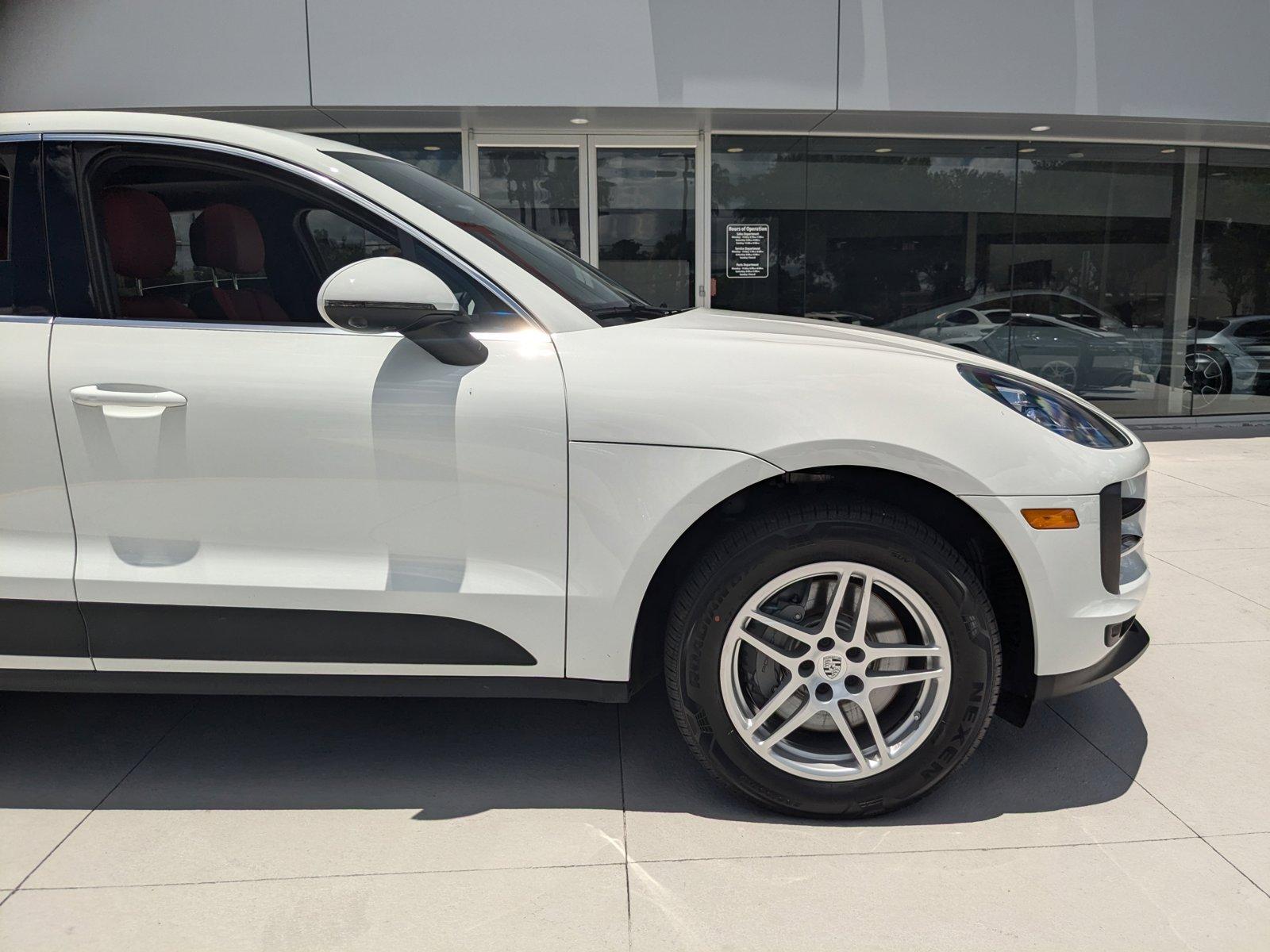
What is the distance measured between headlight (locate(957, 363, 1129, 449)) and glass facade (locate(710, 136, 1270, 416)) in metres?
7.21

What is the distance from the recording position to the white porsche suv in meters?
2.41

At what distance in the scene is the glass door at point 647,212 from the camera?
9359 millimetres

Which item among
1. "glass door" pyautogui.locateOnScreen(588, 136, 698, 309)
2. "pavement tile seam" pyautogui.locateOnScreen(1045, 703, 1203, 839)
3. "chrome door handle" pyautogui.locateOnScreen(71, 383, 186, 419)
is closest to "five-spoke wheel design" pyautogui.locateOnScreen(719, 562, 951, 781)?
"pavement tile seam" pyautogui.locateOnScreen(1045, 703, 1203, 839)

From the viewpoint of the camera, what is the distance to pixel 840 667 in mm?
2525

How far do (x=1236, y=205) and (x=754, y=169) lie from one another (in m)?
5.50

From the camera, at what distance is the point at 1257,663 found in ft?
12.0

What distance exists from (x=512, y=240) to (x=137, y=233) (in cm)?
103

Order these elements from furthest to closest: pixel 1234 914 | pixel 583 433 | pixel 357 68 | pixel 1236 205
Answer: pixel 1236 205
pixel 357 68
pixel 583 433
pixel 1234 914

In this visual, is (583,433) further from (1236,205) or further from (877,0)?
(1236,205)

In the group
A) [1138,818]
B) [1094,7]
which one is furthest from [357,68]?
[1138,818]

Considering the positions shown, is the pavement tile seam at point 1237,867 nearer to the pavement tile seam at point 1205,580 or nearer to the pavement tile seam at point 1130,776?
the pavement tile seam at point 1130,776

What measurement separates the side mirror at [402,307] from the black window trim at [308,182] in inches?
4.0

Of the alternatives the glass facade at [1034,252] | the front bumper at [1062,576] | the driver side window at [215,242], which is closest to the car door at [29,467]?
the driver side window at [215,242]

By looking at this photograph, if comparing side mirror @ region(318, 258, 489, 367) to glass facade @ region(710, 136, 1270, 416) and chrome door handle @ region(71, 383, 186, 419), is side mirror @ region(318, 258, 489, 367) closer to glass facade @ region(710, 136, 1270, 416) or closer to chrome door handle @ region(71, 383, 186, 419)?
chrome door handle @ region(71, 383, 186, 419)
